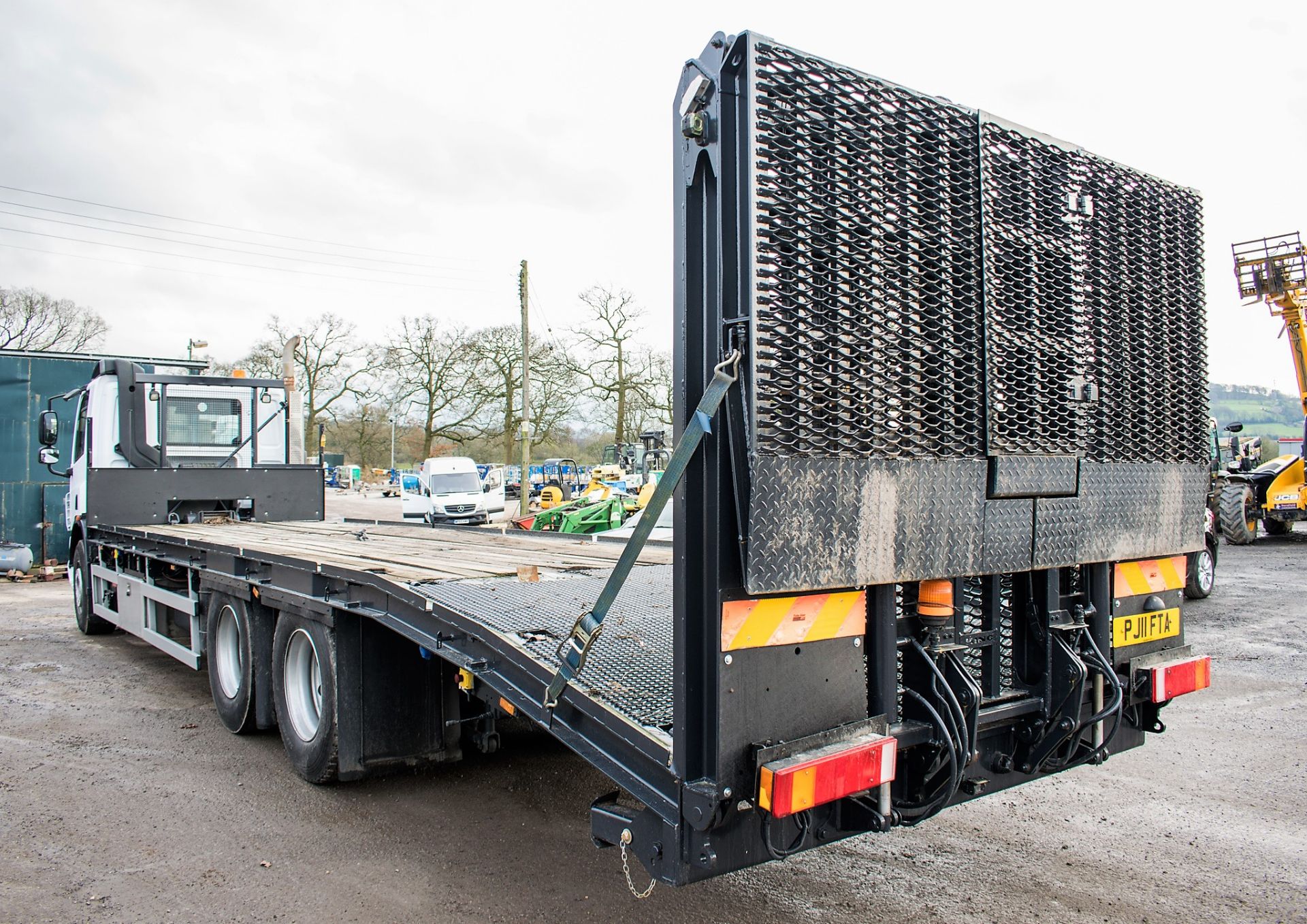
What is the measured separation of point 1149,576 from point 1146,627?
0.20 metres

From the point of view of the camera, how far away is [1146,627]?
3471 millimetres

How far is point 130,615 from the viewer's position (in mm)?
7715

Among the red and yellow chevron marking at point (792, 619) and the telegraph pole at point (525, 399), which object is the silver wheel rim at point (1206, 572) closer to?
the red and yellow chevron marking at point (792, 619)

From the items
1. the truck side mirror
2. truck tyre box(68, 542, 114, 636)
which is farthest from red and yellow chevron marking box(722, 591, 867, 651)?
the truck side mirror

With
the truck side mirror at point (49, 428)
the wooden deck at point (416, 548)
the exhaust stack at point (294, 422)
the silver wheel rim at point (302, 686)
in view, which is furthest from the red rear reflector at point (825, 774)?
the truck side mirror at point (49, 428)

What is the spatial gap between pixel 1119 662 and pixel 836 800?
1503 millimetres

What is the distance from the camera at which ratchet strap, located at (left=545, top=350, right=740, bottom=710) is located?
2.26 meters

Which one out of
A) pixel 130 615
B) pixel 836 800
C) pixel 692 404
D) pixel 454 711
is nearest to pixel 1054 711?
pixel 836 800

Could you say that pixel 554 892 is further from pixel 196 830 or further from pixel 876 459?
pixel 876 459

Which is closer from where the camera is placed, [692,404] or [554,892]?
[692,404]

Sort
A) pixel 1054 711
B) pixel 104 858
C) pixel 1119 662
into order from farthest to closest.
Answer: pixel 104 858 → pixel 1119 662 → pixel 1054 711

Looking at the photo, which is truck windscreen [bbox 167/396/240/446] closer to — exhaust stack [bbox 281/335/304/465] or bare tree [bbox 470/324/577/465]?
exhaust stack [bbox 281/335/304/465]

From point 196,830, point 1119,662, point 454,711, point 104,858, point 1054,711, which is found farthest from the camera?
point 454,711

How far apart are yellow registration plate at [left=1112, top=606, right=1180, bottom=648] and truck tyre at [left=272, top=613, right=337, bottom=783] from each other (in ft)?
11.3
